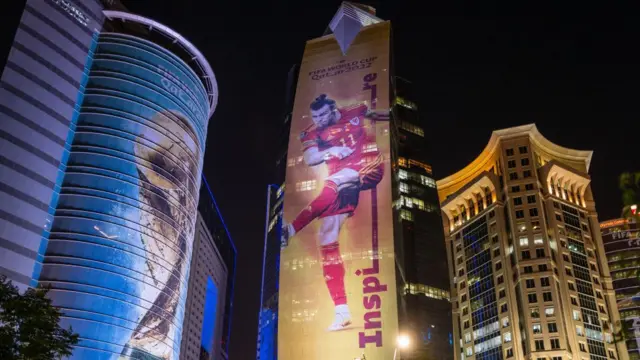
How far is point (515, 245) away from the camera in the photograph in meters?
148

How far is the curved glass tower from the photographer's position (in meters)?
92.4

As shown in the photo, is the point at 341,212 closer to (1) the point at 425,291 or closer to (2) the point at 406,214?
(2) the point at 406,214

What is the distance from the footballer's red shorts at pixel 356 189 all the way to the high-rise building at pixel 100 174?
30.4 m

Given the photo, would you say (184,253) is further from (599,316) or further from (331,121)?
(599,316)

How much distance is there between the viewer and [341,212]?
329 feet

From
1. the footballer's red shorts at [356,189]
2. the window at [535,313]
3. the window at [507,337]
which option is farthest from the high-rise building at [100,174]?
the window at [535,313]

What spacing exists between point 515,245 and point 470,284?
59.9ft

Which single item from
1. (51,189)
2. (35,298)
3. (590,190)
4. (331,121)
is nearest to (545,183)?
(590,190)

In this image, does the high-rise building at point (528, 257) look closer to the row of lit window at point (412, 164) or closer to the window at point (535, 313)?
the window at point (535, 313)

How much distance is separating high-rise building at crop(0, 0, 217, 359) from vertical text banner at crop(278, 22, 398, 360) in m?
21.9

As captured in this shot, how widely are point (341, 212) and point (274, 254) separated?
36.5 metres

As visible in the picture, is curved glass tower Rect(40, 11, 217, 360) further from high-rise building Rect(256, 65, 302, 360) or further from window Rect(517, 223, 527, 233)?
window Rect(517, 223, 527, 233)

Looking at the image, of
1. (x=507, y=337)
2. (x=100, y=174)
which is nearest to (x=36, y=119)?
(x=100, y=174)

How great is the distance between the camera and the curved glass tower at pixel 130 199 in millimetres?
92375
